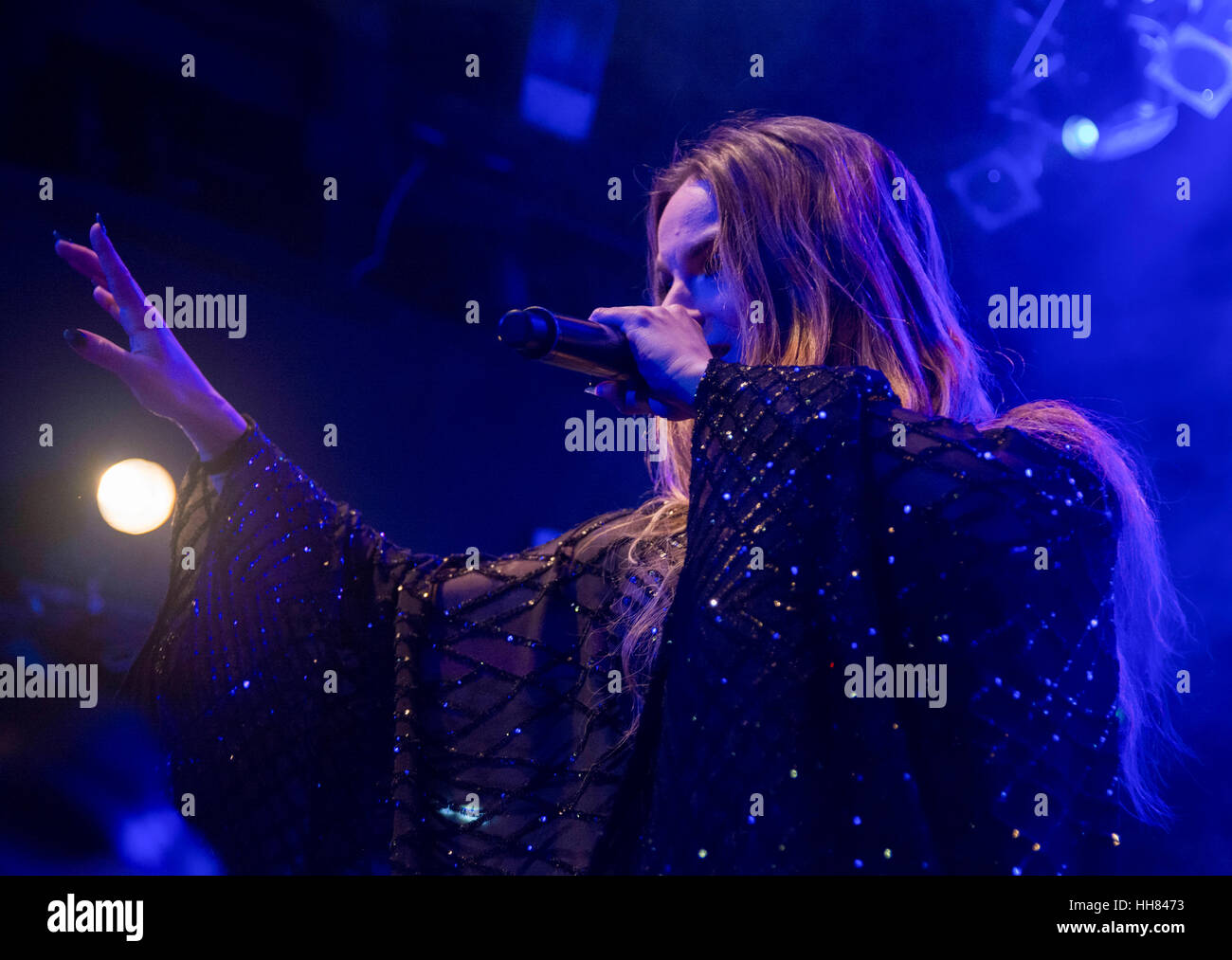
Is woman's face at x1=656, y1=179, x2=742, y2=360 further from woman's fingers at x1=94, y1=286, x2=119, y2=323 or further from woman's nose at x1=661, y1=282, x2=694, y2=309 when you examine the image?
woman's fingers at x1=94, y1=286, x2=119, y2=323

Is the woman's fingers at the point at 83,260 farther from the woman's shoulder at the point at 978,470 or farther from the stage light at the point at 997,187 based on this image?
the stage light at the point at 997,187

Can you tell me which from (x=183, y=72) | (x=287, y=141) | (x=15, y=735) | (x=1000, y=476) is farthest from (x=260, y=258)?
(x=1000, y=476)

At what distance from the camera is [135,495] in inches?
50.9

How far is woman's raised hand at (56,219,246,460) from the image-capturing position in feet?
3.32

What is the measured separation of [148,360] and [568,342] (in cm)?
50

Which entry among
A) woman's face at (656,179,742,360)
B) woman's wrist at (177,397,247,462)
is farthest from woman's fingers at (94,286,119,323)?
woman's face at (656,179,742,360)

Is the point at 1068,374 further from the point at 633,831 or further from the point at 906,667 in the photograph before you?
the point at 633,831

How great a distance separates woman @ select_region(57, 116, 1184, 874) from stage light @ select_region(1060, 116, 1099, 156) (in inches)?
19.2

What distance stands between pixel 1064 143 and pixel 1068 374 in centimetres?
37

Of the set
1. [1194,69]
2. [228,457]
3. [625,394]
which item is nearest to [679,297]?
[625,394]

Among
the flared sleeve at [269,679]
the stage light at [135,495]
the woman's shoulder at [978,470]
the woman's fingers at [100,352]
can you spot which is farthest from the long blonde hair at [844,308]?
the stage light at [135,495]

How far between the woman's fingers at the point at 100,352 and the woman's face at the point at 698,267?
1.95 ft

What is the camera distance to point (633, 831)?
0.88 meters

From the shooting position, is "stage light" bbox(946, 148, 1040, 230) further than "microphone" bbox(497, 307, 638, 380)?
Yes
